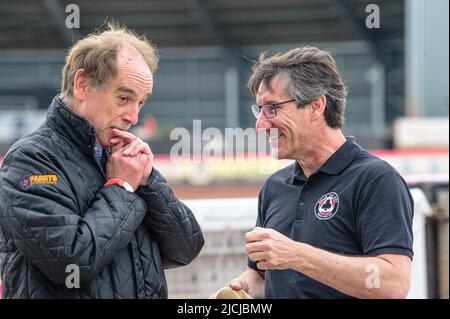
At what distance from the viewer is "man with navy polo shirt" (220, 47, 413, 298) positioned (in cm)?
228

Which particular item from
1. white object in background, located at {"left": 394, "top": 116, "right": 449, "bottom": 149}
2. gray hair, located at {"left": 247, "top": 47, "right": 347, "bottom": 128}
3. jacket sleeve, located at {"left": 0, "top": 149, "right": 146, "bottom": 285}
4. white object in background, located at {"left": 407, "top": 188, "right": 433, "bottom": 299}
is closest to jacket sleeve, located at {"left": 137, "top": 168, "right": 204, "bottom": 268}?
jacket sleeve, located at {"left": 0, "top": 149, "right": 146, "bottom": 285}

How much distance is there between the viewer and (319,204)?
2.49 metres

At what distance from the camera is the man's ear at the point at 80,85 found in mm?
2182

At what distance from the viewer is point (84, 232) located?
1.96 m

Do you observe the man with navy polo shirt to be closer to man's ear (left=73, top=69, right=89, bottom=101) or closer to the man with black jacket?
the man with black jacket

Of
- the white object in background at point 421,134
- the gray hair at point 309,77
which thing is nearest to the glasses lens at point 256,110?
the gray hair at point 309,77

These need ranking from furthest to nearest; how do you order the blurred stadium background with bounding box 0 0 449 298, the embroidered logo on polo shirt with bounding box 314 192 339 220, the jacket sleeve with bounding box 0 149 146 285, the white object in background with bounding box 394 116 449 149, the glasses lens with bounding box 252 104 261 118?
1. the blurred stadium background with bounding box 0 0 449 298
2. the white object in background with bounding box 394 116 449 149
3. the glasses lens with bounding box 252 104 261 118
4. the embroidered logo on polo shirt with bounding box 314 192 339 220
5. the jacket sleeve with bounding box 0 149 146 285

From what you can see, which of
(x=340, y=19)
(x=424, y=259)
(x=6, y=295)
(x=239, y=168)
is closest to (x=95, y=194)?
(x=6, y=295)

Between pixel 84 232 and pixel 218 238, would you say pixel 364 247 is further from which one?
pixel 218 238

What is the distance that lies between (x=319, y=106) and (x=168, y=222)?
809 millimetres

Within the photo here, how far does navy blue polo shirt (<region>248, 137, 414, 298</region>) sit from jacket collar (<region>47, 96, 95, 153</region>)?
0.84 metres

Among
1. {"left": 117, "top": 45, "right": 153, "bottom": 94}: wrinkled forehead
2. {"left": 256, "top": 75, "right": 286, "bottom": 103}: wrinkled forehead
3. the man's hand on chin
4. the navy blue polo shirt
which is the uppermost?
{"left": 117, "top": 45, "right": 153, "bottom": 94}: wrinkled forehead

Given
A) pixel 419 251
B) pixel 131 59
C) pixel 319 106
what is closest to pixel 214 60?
pixel 419 251
